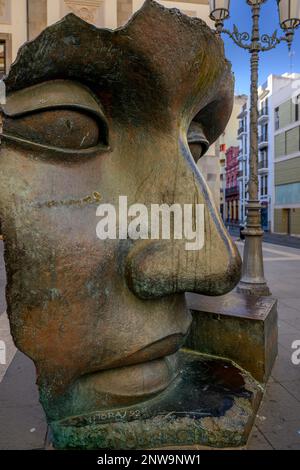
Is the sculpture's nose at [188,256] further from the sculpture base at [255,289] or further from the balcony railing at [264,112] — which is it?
the balcony railing at [264,112]

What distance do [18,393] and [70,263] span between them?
5.64 ft

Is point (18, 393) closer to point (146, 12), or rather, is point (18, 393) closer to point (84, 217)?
point (84, 217)

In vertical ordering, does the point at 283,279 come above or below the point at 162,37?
below

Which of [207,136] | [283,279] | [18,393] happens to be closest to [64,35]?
[207,136]

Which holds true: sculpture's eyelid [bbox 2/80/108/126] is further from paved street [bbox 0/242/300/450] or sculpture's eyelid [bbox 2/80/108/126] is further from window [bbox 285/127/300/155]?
window [bbox 285/127/300/155]

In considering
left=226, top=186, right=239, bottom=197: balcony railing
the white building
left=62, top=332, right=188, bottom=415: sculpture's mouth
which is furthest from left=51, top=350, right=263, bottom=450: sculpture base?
left=226, top=186, right=239, bottom=197: balcony railing

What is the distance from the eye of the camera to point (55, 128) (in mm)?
1763

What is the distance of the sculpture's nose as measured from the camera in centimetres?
182

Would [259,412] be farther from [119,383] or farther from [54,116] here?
[54,116]

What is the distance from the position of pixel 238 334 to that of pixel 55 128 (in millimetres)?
2023

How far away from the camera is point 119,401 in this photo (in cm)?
203

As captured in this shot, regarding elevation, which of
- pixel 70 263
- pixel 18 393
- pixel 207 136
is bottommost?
pixel 18 393

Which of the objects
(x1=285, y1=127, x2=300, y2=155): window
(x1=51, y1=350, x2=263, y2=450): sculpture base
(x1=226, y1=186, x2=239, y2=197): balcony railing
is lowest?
(x1=51, y1=350, x2=263, y2=450): sculpture base

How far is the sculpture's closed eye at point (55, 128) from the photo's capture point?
175 centimetres
